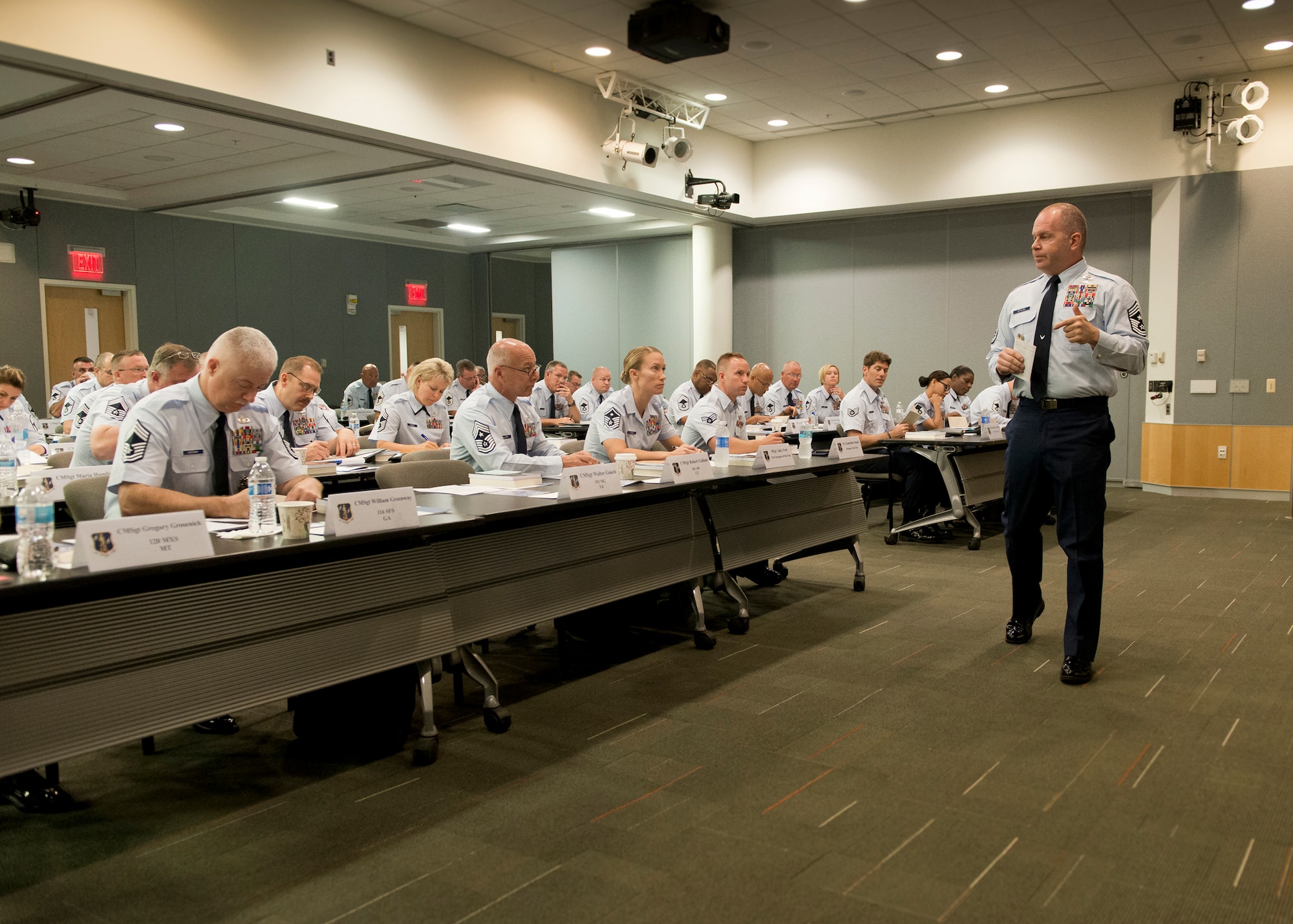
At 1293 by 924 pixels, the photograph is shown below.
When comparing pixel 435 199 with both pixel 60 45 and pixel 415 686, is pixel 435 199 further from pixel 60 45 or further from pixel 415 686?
pixel 415 686

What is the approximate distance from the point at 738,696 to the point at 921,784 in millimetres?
902

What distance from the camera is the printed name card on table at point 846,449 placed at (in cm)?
509

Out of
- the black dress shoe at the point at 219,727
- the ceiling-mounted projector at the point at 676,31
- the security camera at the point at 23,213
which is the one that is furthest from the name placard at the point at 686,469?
the security camera at the point at 23,213

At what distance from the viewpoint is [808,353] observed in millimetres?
12148

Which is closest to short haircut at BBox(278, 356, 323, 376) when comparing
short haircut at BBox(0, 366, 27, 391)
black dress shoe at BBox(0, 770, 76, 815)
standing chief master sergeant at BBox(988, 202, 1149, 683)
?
short haircut at BBox(0, 366, 27, 391)

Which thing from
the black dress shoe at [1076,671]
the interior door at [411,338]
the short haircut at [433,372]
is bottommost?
the black dress shoe at [1076,671]

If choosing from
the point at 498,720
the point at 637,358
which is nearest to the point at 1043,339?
the point at 637,358

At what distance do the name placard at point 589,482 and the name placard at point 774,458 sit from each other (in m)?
1.04

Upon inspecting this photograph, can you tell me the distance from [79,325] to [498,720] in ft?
32.9

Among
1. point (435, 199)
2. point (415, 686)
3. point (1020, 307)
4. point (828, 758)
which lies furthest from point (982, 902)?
point (435, 199)

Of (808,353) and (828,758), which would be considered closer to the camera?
(828,758)

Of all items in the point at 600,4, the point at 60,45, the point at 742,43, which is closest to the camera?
the point at 60,45

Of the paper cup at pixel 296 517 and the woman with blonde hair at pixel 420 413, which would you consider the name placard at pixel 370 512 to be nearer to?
the paper cup at pixel 296 517

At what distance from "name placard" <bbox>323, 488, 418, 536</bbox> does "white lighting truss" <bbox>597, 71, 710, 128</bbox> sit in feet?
22.5
